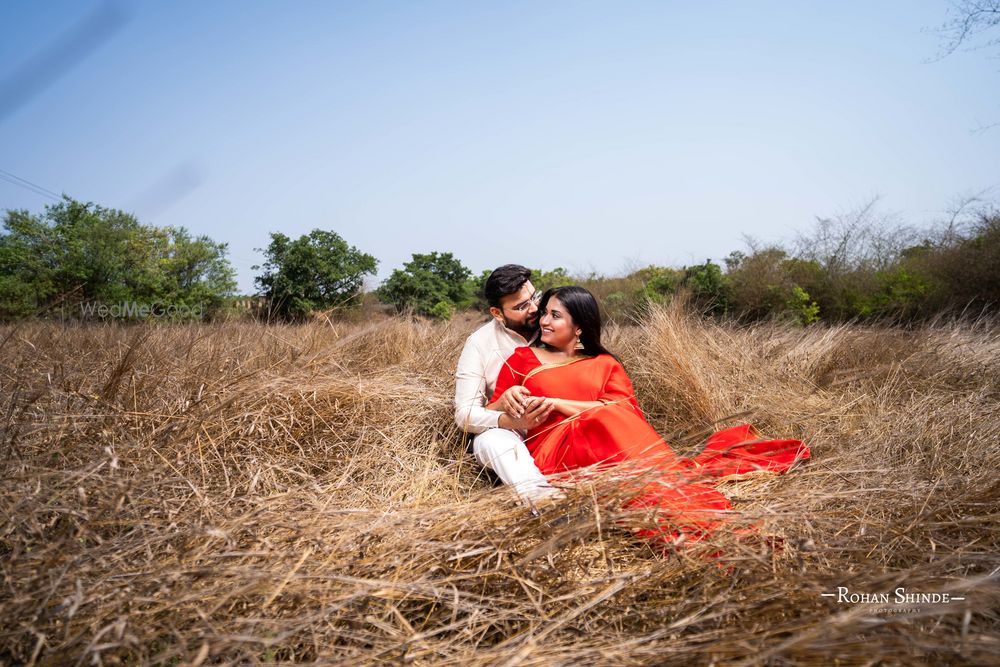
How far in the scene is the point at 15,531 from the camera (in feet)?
4.52

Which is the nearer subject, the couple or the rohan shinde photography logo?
the rohan shinde photography logo

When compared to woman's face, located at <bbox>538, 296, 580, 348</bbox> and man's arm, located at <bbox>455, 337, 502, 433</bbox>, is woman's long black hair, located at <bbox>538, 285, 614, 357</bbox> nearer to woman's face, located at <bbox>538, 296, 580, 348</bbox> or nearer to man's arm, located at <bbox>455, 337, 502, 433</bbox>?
woman's face, located at <bbox>538, 296, 580, 348</bbox>

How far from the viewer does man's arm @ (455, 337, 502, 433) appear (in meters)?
2.63

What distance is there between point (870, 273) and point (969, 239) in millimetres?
1229

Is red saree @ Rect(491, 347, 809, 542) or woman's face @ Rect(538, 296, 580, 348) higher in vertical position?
woman's face @ Rect(538, 296, 580, 348)

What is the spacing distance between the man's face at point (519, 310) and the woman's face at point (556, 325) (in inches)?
9.2

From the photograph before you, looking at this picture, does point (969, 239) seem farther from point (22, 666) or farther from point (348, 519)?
point (22, 666)

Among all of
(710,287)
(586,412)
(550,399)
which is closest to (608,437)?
(586,412)

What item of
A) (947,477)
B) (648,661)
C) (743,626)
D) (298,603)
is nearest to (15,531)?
(298,603)

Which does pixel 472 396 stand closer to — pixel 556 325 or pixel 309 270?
pixel 556 325

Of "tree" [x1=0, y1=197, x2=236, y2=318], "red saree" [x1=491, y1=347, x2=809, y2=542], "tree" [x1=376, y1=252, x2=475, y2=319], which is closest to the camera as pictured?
"red saree" [x1=491, y1=347, x2=809, y2=542]

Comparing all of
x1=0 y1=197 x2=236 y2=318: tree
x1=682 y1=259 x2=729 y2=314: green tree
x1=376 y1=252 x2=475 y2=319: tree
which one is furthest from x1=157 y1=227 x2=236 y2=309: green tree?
x1=682 y1=259 x2=729 y2=314: green tree

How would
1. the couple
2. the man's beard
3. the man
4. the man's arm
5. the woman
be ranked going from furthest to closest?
the man's beard < the man's arm < the man < the couple < the woman

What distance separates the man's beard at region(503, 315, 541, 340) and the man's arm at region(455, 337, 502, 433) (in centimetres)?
29
